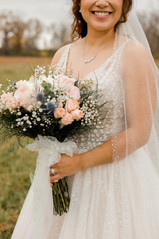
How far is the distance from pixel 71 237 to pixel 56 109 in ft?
3.59

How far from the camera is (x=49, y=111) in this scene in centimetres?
186

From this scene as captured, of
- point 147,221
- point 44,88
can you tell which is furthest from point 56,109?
point 147,221

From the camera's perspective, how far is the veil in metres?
2.17

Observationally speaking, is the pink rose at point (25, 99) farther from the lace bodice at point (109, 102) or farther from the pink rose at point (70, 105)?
the lace bodice at point (109, 102)

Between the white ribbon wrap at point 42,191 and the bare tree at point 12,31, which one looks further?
the bare tree at point 12,31

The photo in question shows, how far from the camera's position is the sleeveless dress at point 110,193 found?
7.42 ft

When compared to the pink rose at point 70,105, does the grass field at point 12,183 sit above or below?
below

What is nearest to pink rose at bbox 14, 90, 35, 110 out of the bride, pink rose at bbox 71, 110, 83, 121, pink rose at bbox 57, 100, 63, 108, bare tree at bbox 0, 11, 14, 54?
pink rose at bbox 57, 100, 63, 108

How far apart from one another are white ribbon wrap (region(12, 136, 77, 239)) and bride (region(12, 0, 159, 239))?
0.01 m

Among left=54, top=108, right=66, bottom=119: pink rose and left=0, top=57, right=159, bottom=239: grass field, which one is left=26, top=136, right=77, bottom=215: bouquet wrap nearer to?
left=54, top=108, right=66, bottom=119: pink rose

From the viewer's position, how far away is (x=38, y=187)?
230 centimetres

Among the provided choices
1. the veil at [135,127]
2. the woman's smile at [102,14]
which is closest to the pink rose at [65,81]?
the veil at [135,127]

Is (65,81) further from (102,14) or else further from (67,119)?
(102,14)

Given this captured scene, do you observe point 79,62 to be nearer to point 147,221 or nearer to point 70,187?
point 70,187
